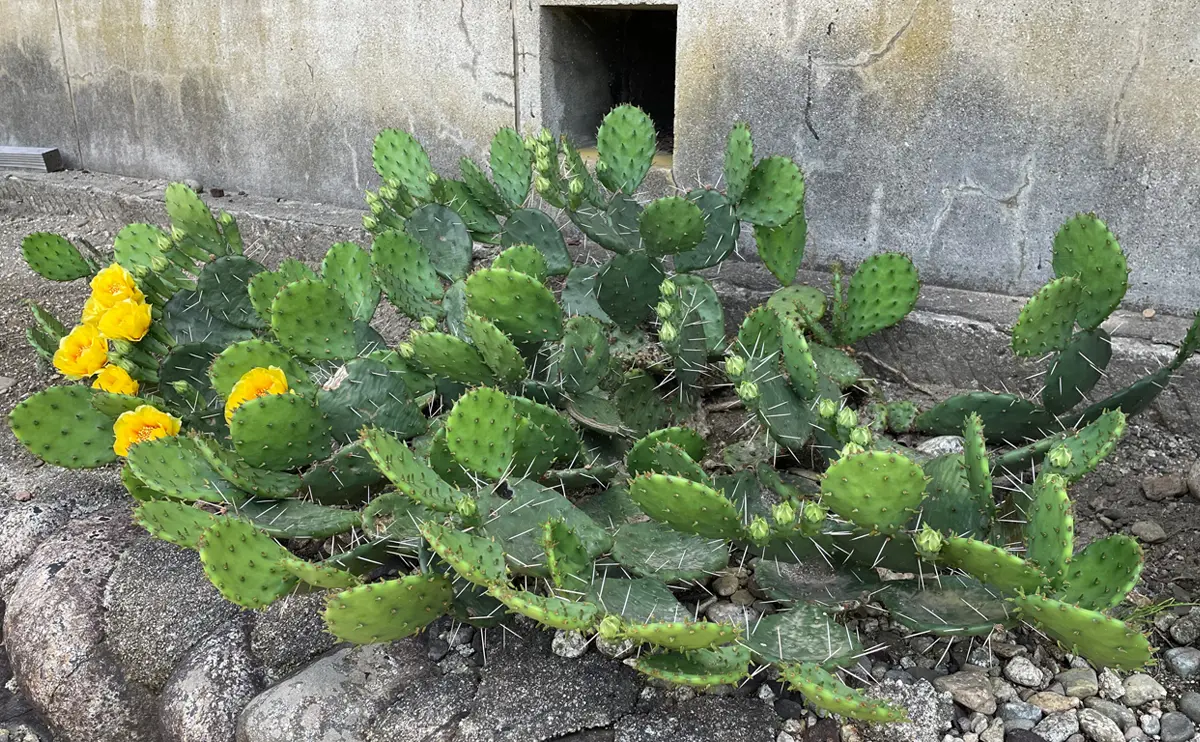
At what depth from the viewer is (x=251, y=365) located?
2.01 m

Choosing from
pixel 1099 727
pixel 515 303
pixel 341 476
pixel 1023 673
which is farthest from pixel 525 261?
pixel 1099 727

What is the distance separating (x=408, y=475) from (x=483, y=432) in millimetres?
140

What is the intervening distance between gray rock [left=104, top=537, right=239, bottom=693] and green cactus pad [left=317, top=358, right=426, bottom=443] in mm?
503

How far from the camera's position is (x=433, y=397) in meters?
2.21

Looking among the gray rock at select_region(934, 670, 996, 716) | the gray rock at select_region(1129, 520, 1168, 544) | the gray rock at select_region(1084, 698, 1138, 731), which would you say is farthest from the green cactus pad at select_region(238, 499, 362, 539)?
the gray rock at select_region(1129, 520, 1168, 544)

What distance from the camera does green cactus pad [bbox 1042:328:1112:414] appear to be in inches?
76.5

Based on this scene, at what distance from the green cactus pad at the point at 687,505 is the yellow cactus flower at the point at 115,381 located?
1374 millimetres

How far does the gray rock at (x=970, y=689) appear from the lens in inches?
62.4

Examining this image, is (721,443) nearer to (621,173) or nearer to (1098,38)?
(621,173)

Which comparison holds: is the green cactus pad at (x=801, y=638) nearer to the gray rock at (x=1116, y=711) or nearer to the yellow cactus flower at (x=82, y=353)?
the gray rock at (x=1116, y=711)

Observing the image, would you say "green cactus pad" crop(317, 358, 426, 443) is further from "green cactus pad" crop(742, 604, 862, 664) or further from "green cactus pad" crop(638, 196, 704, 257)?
"green cactus pad" crop(742, 604, 862, 664)

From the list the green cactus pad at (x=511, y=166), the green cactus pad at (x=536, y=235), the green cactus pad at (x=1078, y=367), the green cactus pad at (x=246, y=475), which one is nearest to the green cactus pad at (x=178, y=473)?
the green cactus pad at (x=246, y=475)

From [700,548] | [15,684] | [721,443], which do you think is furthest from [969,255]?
[15,684]

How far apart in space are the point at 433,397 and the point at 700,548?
0.78 meters
